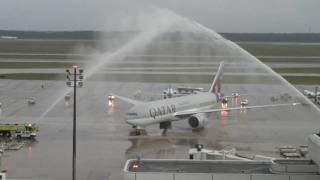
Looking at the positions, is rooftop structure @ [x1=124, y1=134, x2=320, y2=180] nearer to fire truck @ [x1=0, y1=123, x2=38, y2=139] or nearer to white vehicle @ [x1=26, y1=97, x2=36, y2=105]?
fire truck @ [x1=0, y1=123, x2=38, y2=139]

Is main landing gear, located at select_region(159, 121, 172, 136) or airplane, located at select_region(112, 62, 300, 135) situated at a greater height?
airplane, located at select_region(112, 62, 300, 135)

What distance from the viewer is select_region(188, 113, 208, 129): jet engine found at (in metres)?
54.2

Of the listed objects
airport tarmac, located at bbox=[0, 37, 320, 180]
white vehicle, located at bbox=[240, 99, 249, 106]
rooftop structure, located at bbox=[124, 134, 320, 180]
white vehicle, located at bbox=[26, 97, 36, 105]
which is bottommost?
rooftop structure, located at bbox=[124, 134, 320, 180]

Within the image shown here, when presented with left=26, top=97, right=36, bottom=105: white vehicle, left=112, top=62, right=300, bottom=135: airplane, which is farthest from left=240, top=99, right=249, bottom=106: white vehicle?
left=26, top=97, right=36, bottom=105: white vehicle

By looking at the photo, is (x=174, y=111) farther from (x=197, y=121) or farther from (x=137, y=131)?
(x=137, y=131)

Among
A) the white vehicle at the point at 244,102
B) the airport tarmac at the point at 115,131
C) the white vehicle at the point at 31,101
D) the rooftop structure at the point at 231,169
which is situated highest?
the white vehicle at the point at 31,101

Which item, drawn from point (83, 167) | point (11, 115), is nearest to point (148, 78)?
point (11, 115)

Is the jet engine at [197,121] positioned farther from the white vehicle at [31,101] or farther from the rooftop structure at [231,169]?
the rooftop structure at [231,169]

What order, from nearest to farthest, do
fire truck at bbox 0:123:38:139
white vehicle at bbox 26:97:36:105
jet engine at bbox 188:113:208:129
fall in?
1. fire truck at bbox 0:123:38:139
2. jet engine at bbox 188:113:208:129
3. white vehicle at bbox 26:97:36:105

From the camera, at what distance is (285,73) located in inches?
4552

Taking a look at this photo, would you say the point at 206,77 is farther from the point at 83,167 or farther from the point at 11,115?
the point at 83,167

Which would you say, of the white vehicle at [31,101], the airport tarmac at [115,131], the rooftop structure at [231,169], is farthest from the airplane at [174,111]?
the rooftop structure at [231,169]

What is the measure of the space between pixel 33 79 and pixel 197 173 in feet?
276

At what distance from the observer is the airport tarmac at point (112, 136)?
40344 millimetres
